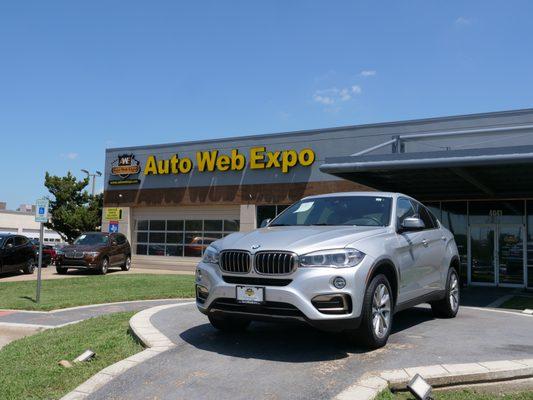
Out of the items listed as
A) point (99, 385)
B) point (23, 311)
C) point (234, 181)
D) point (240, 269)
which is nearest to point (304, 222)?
point (240, 269)

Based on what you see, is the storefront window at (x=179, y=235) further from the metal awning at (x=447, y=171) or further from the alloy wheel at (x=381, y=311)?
the alloy wheel at (x=381, y=311)

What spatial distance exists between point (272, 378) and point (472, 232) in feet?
52.4

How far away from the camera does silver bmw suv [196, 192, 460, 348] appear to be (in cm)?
504

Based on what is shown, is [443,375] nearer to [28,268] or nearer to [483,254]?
[483,254]

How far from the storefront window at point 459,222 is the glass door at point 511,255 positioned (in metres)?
1.12

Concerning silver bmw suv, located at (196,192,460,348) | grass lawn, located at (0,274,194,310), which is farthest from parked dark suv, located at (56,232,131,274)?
silver bmw suv, located at (196,192,460,348)

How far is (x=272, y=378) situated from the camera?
4.75 m

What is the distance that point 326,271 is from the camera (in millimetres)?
5047

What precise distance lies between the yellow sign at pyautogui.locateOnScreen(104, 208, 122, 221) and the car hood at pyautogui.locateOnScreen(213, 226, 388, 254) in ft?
81.6

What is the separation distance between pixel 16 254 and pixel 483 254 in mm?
17331

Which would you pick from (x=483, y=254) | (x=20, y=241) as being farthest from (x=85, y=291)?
(x=483, y=254)

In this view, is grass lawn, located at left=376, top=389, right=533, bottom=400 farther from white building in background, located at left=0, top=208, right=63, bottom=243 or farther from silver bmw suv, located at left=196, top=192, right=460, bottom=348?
white building in background, located at left=0, top=208, right=63, bottom=243

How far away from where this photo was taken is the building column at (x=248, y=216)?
2506 cm

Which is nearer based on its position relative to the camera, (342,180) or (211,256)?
(211,256)
